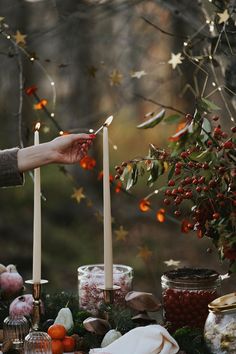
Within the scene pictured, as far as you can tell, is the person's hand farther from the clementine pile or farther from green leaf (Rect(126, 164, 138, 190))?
the clementine pile

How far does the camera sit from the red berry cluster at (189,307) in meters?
1.27

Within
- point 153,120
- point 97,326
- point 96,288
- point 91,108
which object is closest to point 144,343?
point 97,326

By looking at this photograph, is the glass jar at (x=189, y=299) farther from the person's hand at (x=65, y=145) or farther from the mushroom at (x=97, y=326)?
the person's hand at (x=65, y=145)

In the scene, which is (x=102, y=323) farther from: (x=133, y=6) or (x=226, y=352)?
(x=133, y=6)

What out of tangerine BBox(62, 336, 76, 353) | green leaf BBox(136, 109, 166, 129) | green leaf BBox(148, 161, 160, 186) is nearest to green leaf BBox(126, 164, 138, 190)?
green leaf BBox(148, 161, 160, 186)

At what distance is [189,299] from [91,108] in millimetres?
1217

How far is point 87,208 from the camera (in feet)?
7.98

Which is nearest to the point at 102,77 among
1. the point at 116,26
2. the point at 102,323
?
the point at 116,26

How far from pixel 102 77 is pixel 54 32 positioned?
215 millimetres

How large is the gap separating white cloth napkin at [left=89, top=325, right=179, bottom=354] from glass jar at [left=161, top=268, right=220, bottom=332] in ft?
0.42

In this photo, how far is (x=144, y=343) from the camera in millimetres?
1145

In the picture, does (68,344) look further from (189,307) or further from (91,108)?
(91,108)

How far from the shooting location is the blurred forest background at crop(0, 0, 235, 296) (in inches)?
91.4

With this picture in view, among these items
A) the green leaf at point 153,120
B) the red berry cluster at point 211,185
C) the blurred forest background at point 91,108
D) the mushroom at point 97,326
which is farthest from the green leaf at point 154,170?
the blurred forest background at point 91,108
